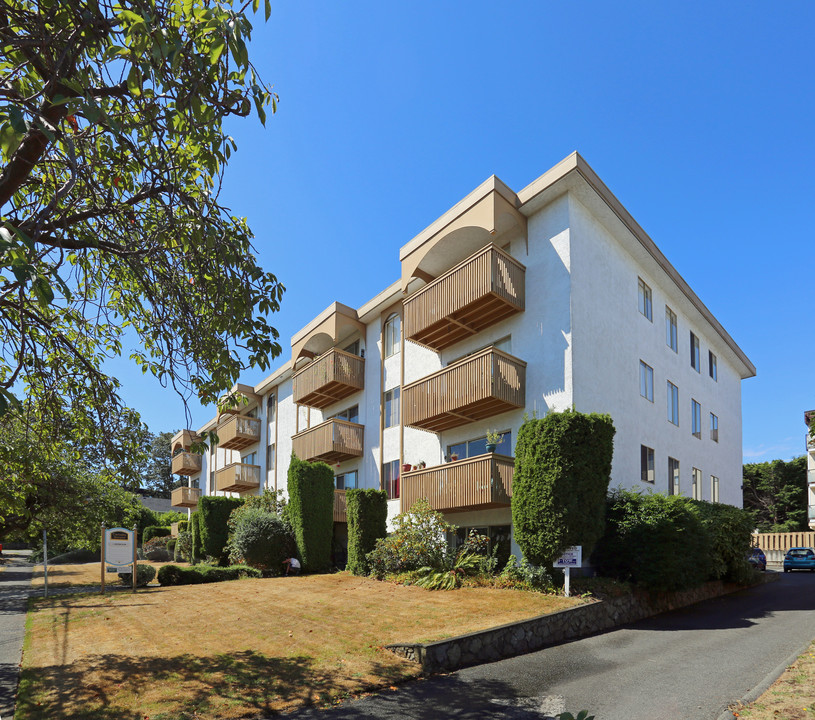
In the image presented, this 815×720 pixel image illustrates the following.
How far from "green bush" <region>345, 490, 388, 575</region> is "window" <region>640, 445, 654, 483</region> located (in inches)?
328

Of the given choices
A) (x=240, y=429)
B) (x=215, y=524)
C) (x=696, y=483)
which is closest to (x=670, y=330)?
(x=696, y=483)

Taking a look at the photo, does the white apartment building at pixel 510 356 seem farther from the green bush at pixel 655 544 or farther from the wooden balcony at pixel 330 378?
the green bush at pixel 655 544

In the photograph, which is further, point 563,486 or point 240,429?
point 240,429

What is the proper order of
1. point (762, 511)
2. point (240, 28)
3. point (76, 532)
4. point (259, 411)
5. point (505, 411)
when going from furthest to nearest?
point (762, 511) → point (259, 411) → point (76, 532) → point (505, 411) → point (240, 28)

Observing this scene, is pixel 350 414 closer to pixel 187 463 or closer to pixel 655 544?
pixel 655 544

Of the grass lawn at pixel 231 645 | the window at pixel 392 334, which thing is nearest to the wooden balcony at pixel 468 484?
the grass lawn at pixel 231 645

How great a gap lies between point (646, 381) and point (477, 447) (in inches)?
250

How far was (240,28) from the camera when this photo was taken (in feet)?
18.5

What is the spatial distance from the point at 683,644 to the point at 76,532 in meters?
21.8

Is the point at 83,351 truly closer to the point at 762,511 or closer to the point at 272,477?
the point at 272,477

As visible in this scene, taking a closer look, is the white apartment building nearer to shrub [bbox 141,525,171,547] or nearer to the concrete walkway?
the concrete walkway

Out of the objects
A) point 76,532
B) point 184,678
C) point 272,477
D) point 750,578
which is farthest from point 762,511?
point 184,678

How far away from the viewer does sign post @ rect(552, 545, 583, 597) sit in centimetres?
1388

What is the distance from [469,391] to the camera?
17984 mm
